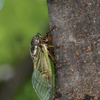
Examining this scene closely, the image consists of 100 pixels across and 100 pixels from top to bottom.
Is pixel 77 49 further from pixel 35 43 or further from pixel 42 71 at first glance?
pixel 35 43

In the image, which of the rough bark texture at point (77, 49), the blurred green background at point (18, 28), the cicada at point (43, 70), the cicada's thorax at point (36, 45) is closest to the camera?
the rough bark texture at point (77, 49)

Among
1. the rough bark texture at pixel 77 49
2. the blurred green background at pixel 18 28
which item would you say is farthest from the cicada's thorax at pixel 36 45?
the blurred green background at pixel 18 28

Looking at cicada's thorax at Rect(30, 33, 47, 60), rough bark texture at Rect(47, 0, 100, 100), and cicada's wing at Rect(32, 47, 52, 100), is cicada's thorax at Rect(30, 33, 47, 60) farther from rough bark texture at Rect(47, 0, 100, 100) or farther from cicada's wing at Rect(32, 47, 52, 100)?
rough bark texture at Rect(47, 0, 100, 100)

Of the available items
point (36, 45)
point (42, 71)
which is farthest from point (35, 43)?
point (42, 71)

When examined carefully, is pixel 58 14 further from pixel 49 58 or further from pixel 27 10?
pixel 27 10

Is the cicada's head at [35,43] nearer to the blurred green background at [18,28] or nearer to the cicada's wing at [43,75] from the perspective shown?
the cicada's wing at [43,75]

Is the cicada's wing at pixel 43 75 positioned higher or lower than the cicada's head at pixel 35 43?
lower

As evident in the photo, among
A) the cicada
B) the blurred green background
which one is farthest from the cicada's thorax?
the blurred green background
